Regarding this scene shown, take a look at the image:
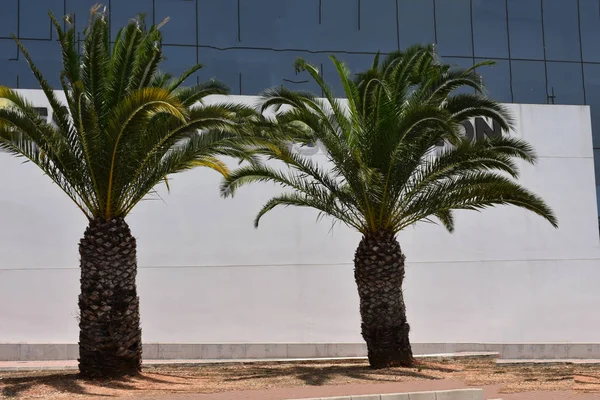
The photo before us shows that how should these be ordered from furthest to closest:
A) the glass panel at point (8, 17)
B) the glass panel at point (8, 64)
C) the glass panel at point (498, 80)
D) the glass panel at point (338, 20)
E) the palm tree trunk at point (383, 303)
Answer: the glass panel at point (338, 20) → the glass panel at point (498, 80) → the glass panel at point (8, 17) → the glass panel at point (8, 64) → the palm tree trunk at point (383, 303)

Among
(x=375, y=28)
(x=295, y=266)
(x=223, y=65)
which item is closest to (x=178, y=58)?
(x=223, y=65)

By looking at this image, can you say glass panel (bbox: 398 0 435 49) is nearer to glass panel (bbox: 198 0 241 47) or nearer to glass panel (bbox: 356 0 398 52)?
glass panel (bbox: 356 0 398 52)

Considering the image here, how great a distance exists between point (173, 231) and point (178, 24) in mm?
8587

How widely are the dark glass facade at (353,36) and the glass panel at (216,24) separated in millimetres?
35

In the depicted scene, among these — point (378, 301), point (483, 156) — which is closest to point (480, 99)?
point (483, 156)

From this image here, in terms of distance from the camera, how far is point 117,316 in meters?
16.3

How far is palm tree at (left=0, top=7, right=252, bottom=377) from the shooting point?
613 inches

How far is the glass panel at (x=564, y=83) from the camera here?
97.1 feet

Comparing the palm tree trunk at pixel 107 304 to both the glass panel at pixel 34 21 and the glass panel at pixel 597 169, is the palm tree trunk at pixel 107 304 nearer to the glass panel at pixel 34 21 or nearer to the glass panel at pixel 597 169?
the glass panel at pixel 34 21

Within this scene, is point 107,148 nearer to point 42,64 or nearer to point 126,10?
point 42,64

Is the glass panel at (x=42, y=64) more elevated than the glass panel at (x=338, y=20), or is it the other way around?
the glass panel at (x=338, y=20)

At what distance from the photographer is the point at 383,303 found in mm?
18266

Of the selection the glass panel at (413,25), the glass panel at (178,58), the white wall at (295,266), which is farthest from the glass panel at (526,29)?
the glass panel at (178,58)

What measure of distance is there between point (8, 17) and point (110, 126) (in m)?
14.7
